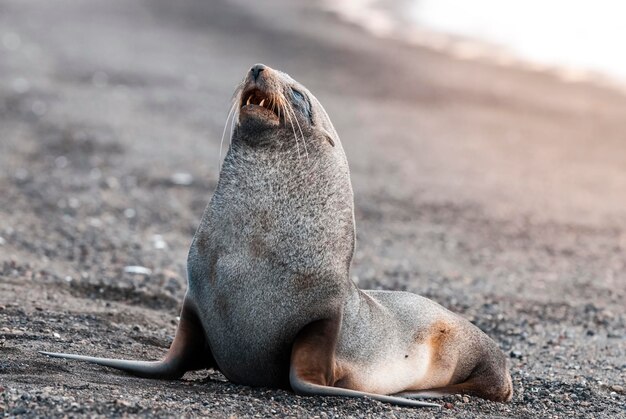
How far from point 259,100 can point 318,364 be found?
4.66ft

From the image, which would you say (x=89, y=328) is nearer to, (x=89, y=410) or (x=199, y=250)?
(x=199, y=250)

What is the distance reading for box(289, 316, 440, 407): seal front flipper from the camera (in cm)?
556

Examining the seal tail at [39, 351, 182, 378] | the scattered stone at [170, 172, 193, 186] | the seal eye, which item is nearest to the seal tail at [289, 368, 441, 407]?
the seal tail at [39, 351, 182, 378]

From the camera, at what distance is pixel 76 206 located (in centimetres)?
1098

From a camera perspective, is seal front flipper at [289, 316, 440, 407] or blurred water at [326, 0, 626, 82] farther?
blurred water at [326, 0, 626, 82]

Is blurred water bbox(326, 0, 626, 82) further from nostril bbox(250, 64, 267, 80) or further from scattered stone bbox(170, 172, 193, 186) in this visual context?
nostril bbox(250, 64, 267, 80)

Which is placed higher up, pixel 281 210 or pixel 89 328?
pixel 281 210

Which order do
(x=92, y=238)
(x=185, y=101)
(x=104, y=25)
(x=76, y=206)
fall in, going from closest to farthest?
(x=92, y=238)
(x=76, y=206)
(x=185, y=101)
(x=104, y=25)

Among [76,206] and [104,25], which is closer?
[76,206]

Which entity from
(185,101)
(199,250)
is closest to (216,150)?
(185,101)

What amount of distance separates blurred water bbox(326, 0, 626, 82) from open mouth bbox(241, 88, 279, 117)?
55.6 ft

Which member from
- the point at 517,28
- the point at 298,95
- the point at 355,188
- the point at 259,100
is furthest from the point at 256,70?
the point at 517,28

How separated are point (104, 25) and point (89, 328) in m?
17.7

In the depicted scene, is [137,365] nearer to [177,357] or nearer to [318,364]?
[177,357]
